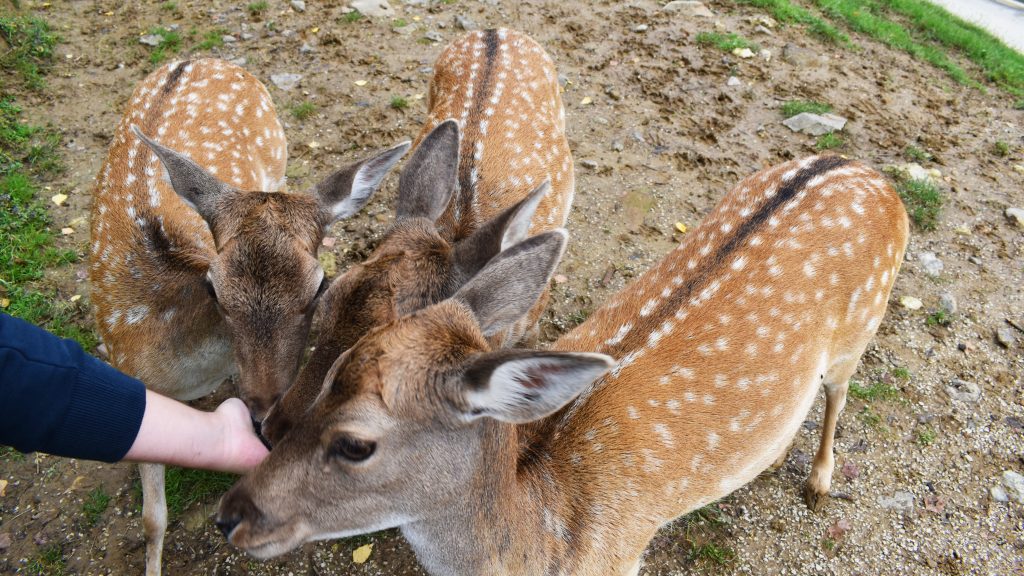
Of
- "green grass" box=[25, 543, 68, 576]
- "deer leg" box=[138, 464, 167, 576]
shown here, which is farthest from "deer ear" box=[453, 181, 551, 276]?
"green grass" box=[25, 543, 68, 576]

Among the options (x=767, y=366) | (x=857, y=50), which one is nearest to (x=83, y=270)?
(x=767, y=366)

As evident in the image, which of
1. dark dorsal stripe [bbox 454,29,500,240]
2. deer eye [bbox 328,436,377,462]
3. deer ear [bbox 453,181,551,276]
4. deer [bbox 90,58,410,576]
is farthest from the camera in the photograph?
dark dorsal stripe [bbox 454,29,500,240]

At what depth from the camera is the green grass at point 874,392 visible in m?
3.73

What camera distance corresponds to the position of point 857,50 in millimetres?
6941

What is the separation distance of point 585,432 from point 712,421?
521 millimetres

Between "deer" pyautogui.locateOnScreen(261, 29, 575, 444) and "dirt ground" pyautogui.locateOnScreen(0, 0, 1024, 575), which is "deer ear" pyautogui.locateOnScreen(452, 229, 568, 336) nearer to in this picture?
"deer" pyautogui.locateOnScreen(261, 29, 575, 444)

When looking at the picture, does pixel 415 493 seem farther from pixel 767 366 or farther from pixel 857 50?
pixel 857 50

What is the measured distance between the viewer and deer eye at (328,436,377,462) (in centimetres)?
168

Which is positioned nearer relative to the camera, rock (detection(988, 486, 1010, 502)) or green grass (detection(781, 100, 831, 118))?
rock (detection(988, 486, 1010, 502))

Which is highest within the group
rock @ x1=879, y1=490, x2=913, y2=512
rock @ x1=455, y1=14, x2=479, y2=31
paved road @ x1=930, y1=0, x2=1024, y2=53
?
paved road @ x1=930, y1=0, x2=1024, y2=53

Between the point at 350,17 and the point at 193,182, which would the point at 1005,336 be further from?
the point at 350,17

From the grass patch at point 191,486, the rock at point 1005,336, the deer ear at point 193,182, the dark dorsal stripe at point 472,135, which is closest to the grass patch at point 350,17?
the dark dorsal stripe at point 472,135

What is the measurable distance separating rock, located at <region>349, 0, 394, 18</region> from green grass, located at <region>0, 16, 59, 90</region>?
3069 millimetres

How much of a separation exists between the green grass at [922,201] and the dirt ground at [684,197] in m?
0.10
